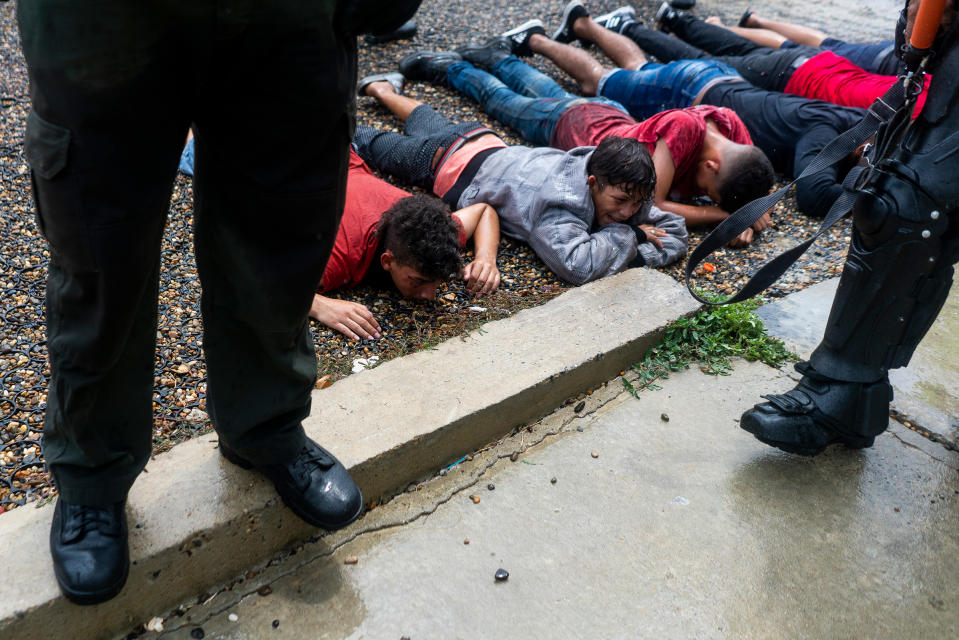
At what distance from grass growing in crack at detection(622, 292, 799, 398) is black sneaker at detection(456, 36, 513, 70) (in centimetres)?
265

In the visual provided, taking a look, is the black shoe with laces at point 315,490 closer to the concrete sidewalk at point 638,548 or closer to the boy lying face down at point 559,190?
the concrete sidewalk at point 638,548

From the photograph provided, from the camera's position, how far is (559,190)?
10.5ft

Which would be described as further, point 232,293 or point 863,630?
point 863,630

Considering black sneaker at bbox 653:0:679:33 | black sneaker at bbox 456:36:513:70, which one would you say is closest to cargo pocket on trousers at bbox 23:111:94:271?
black sneaker at bbox 456:36:513:70

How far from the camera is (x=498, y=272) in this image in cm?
298

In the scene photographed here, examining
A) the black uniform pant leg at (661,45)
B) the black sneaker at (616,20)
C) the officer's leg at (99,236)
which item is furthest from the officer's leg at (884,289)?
the black sneaker at (616,20)

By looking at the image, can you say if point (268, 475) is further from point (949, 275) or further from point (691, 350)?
point (949, 275)

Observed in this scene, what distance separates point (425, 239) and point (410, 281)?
0.56 feet

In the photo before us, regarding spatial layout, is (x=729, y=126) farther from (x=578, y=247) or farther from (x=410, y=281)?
(x=410, y=281)

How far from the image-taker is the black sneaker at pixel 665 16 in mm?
5840

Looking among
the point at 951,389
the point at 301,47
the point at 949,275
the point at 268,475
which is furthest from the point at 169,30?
the point at 951,389

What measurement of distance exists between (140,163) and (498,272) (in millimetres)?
1946

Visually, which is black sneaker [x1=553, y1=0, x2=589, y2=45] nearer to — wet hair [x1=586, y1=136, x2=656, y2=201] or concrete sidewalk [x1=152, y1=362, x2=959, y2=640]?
wet hair [x1=586, y1=136, x2=656, y2=201]

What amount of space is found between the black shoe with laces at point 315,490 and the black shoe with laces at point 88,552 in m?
0.34
